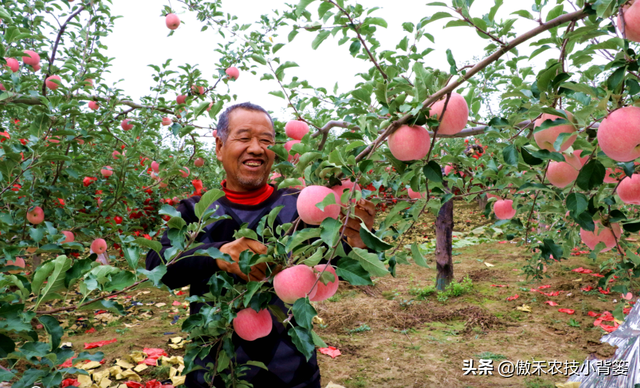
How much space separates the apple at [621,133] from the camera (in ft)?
2.93

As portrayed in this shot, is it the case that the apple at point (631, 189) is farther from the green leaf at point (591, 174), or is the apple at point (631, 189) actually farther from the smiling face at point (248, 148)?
the smiling face at point (248, 148)

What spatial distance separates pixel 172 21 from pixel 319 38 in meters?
2.83

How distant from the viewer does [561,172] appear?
1219mm

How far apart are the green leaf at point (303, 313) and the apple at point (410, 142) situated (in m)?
0.41

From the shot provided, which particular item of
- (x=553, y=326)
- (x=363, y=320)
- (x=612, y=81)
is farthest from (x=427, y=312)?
(x=612, y=81)

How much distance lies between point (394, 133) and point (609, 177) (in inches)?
53.9

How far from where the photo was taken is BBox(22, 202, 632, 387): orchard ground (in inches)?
116

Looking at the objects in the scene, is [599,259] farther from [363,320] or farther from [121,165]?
[121,165]

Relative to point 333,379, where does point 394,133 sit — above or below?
above

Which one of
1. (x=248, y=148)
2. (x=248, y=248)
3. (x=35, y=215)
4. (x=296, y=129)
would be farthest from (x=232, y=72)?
(x=248, y=248)

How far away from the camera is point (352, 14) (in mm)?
1656

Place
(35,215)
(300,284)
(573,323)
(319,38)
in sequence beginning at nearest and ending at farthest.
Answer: (300,284) → (319,38) → (35,215) → (573,323)

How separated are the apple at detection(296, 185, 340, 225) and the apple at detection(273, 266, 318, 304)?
0.42ft

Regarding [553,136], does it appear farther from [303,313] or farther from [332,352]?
[332,352]
